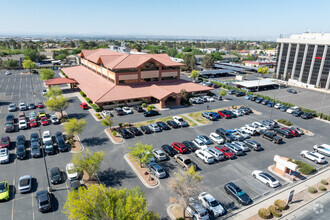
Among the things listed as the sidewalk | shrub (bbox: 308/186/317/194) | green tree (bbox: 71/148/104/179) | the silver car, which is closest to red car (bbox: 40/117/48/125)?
the silver car

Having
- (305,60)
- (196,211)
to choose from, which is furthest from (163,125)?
(305,60)

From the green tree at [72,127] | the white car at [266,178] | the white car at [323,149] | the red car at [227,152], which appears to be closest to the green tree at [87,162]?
the green tree at [72,127]

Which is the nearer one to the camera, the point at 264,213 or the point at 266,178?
the point at 264,213

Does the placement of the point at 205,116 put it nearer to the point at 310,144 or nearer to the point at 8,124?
the point at 310,144

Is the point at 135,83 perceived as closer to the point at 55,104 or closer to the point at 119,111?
the point at 119,111

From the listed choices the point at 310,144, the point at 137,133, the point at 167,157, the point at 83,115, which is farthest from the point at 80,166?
the point at 310,144

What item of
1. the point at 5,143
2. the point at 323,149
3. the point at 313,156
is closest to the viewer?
the point at 313,156
